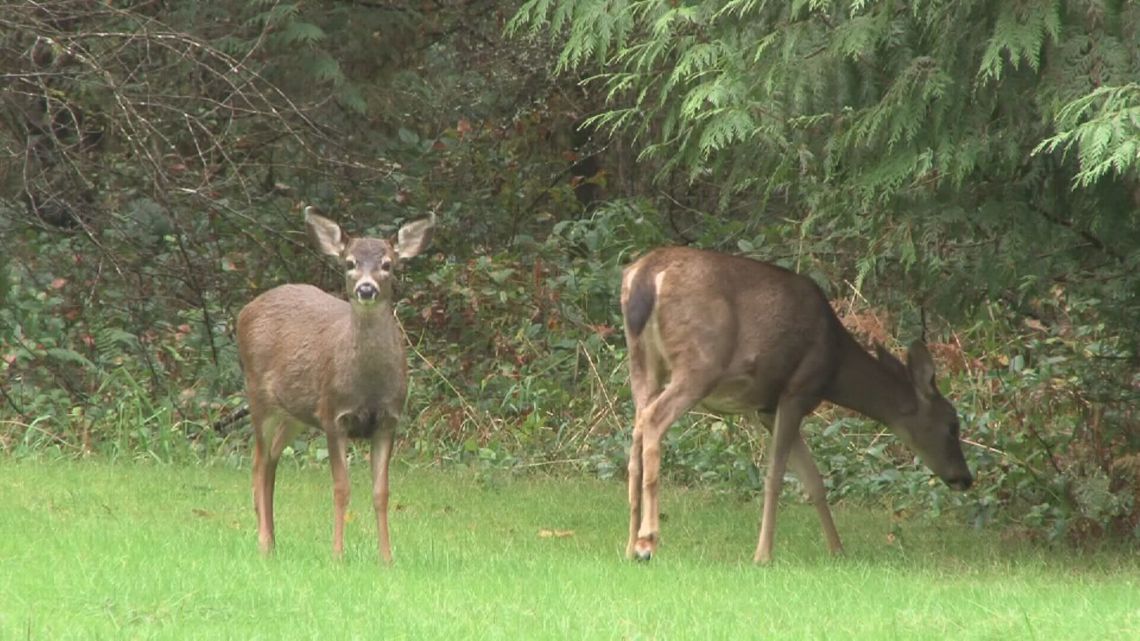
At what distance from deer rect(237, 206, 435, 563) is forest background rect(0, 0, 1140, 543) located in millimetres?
1373

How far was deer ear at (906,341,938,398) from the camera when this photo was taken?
10.7 meters

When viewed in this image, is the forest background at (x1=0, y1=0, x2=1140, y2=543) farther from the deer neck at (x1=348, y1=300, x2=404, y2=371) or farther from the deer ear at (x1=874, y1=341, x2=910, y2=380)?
the deer neck at (x1=348, y1=300, x2=404, y2=371)

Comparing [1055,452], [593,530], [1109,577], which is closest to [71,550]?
[593,530]

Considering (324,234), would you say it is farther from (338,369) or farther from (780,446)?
(780,446)

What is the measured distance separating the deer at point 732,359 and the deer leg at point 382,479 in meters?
1.29

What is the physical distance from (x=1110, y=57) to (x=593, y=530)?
441 centimetres

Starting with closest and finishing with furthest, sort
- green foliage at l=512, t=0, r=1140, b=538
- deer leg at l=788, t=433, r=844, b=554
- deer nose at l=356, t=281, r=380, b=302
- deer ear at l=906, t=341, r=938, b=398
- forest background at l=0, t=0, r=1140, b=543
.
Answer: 1. green foliage at l=512, t=0, r=1140, b=538
2. forest background at l=0, t=0, r=1140, b=543
3. deer nose at l=356, t=281, r=380, b=302
4. deer leg at l=788, t=433, r=844, b=554
5. deer ear at l=906, t=341, r=938, b=398

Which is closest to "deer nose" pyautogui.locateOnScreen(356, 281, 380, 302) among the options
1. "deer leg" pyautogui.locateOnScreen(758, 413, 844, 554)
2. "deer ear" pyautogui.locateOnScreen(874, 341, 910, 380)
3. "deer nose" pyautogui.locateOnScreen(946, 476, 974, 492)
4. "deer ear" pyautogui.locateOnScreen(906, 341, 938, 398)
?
"deer leg" pyautogui.locateOnScreen(758, 413, 844, 554)

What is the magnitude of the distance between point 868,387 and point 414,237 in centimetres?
279

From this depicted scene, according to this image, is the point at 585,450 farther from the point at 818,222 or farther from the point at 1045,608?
the point at 1045,608

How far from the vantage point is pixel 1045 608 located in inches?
→ 293

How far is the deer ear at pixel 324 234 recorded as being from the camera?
9117 millimetres

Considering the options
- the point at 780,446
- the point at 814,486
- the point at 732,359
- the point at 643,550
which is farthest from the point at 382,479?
the point at 814,486

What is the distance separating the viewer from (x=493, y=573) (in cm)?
837
